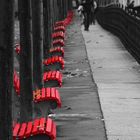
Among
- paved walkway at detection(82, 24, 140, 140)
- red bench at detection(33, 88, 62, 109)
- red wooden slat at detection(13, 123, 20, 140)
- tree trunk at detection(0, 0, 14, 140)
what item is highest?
tree trunk at detection(0, 0, 14, 140)

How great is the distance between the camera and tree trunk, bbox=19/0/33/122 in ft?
31.7

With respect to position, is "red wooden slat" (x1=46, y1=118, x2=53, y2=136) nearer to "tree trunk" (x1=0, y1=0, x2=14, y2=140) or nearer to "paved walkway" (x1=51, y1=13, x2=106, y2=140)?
"paved walkway" (x1=51, y1=13, x2=106, y2=140)

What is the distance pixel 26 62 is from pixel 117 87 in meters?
5.42

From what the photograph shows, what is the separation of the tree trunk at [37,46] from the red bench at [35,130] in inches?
Result: 133

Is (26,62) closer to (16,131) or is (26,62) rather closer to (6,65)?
(16,131)

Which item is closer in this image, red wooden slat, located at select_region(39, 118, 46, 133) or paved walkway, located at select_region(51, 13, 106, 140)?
red wooden slat, located at select_region(39, 118, 46, 133)

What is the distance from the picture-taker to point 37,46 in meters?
12.7

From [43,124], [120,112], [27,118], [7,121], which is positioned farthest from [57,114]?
[7,121]

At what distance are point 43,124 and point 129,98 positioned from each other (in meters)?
4.65

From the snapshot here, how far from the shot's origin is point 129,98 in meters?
13.1

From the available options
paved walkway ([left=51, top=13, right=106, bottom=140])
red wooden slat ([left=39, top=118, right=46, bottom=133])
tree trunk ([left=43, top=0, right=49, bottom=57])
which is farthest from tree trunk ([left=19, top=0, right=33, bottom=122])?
tree trunk ([left=43, top=0, right=49, bottom=57])

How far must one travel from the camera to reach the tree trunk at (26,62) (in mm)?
9656

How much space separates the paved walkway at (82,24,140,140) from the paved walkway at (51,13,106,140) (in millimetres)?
161

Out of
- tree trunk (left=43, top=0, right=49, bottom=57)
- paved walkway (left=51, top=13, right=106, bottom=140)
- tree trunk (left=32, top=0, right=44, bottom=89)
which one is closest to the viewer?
paved walkway (left=51, top=13, right=106, bottom=140)
